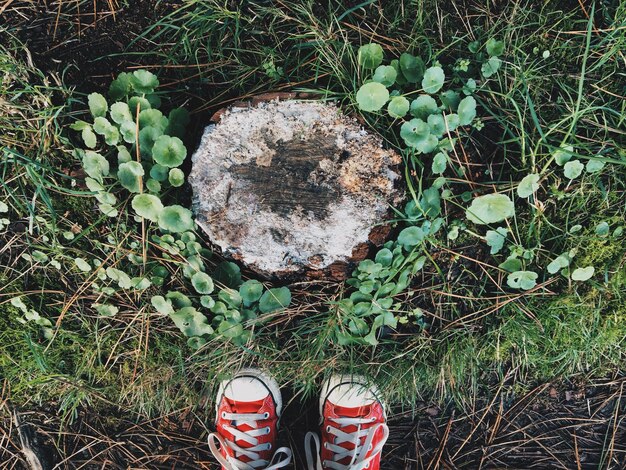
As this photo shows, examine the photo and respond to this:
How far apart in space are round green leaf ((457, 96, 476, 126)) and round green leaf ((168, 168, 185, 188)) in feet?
3.69

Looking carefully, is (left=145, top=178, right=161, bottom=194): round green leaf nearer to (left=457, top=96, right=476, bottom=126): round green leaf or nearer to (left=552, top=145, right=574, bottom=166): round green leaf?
(left=457, top=96, right=476, bottom=126): round green leaf

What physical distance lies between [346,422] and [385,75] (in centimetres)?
154

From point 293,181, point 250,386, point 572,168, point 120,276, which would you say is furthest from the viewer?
point 250,386

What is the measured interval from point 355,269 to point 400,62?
2.80ft

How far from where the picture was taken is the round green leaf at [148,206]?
188cm

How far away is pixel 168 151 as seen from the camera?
1.84 metres

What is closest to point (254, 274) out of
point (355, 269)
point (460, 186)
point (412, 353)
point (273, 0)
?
point (355, 269)

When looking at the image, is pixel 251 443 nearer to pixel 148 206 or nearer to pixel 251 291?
pixel 251 291

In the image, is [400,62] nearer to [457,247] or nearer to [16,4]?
[457,247]

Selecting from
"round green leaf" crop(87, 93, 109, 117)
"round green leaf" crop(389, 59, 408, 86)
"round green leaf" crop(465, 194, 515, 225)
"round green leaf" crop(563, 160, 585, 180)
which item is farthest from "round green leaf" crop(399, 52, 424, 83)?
"round green leaf" crop(87, 93, 109, 117)

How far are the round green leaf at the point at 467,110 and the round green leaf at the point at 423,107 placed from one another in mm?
96

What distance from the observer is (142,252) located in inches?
80.5

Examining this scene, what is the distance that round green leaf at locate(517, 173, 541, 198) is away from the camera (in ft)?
6.21

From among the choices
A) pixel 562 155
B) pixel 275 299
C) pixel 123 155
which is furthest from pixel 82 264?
pixel 562 155
